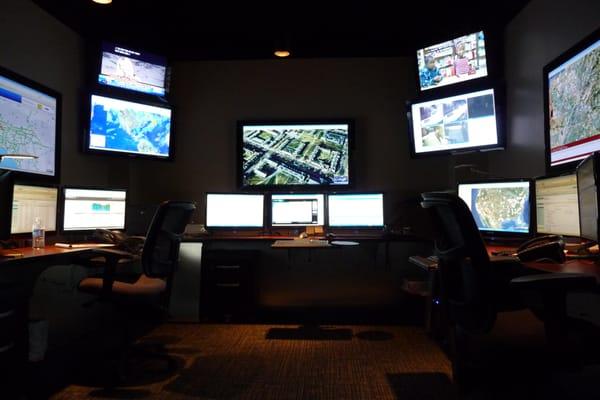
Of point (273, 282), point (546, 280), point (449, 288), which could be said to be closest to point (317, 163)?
point (273, 282)

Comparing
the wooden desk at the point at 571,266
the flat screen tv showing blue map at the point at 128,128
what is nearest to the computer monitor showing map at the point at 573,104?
the wooden desk at the point at 571,266

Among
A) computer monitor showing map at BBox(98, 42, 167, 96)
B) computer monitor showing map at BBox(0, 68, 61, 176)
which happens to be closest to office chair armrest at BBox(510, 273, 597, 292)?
computer monitor showing map at BBox(0, 68, 61, 176)

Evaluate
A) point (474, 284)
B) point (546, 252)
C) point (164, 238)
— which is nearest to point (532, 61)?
point (546, 252)

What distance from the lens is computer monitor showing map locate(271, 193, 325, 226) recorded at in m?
3.91

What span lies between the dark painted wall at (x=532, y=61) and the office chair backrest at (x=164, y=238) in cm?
252

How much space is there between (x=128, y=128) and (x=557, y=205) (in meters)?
3.35

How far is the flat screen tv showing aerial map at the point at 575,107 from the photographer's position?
2.14 metres

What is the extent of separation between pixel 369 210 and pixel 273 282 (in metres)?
1.22

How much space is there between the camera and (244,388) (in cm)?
235

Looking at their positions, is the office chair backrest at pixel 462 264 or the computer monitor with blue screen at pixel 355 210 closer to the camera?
the office chair backrest at pixel 462 264

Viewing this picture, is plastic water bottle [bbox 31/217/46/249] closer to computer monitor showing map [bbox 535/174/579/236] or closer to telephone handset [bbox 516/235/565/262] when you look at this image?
telephone handset [bbox 516/235/565/262]

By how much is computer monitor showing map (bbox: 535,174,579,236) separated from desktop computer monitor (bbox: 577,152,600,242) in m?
0.32

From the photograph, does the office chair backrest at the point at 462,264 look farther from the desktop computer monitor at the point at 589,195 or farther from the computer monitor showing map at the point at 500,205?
the computer monitor showing map at the point at 500,205

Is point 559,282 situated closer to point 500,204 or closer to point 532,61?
A: point 500,204
